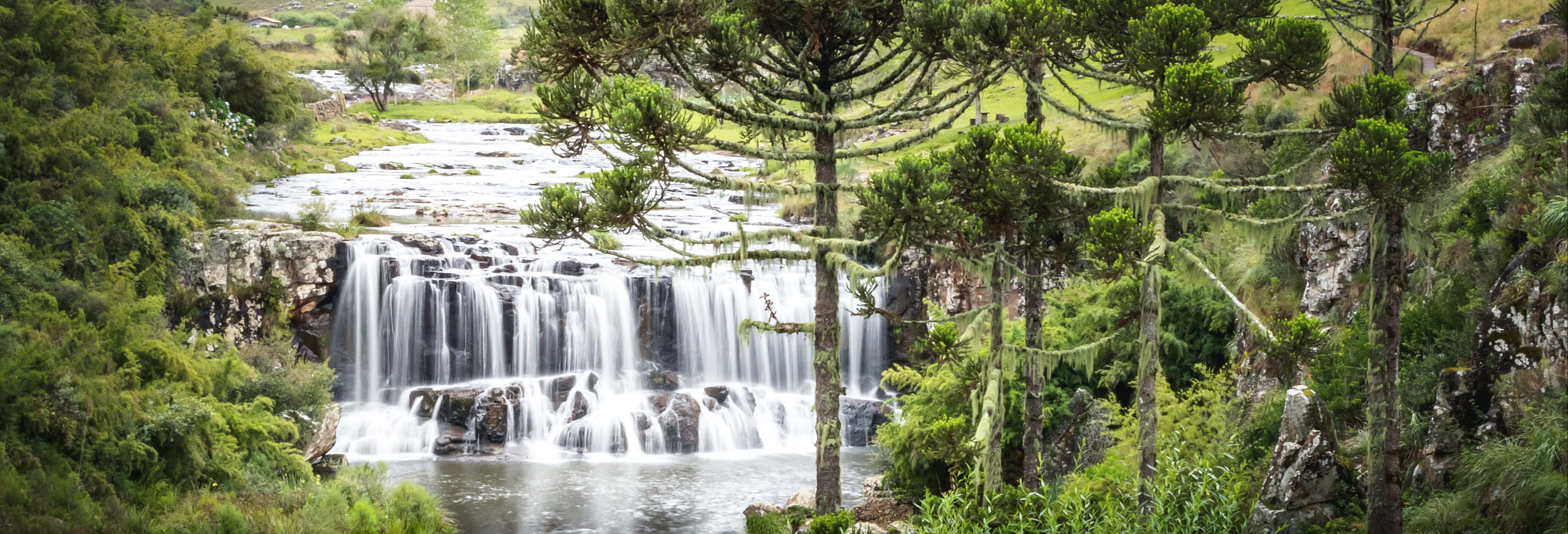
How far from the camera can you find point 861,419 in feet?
89.2

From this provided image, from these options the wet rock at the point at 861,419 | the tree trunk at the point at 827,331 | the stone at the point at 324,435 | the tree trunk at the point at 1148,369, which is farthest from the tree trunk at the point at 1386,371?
the stone at the point at 324,435

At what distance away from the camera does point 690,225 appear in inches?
1379

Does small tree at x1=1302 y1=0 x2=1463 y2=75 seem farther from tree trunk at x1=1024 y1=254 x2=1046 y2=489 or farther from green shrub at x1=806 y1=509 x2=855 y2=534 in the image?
green shrub at x1=806 y1=509 x2=855 y2=534

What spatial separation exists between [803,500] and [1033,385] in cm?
688

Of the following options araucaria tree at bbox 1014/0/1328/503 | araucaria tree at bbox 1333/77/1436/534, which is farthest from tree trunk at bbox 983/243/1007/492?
araucaria tree at bbox 1333/77/1436/534

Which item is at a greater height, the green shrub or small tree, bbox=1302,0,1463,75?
small tree, bbox=1302,0,1463,75

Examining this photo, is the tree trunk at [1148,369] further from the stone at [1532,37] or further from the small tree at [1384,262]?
the stone at [1532,37]

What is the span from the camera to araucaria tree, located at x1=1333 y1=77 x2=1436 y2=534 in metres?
9.88

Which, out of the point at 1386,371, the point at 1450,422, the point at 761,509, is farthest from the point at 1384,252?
the point at 761,509

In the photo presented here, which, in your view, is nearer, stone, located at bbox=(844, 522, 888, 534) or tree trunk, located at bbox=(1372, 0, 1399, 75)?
tree trunk, located at bbox=(1372, 0, 1399, 75)

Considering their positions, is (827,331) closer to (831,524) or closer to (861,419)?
(831,524)

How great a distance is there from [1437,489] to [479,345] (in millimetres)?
22732

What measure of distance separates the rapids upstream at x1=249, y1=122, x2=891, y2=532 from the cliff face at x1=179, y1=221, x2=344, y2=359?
55 centimetres

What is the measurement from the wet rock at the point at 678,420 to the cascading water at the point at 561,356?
0.11ft
